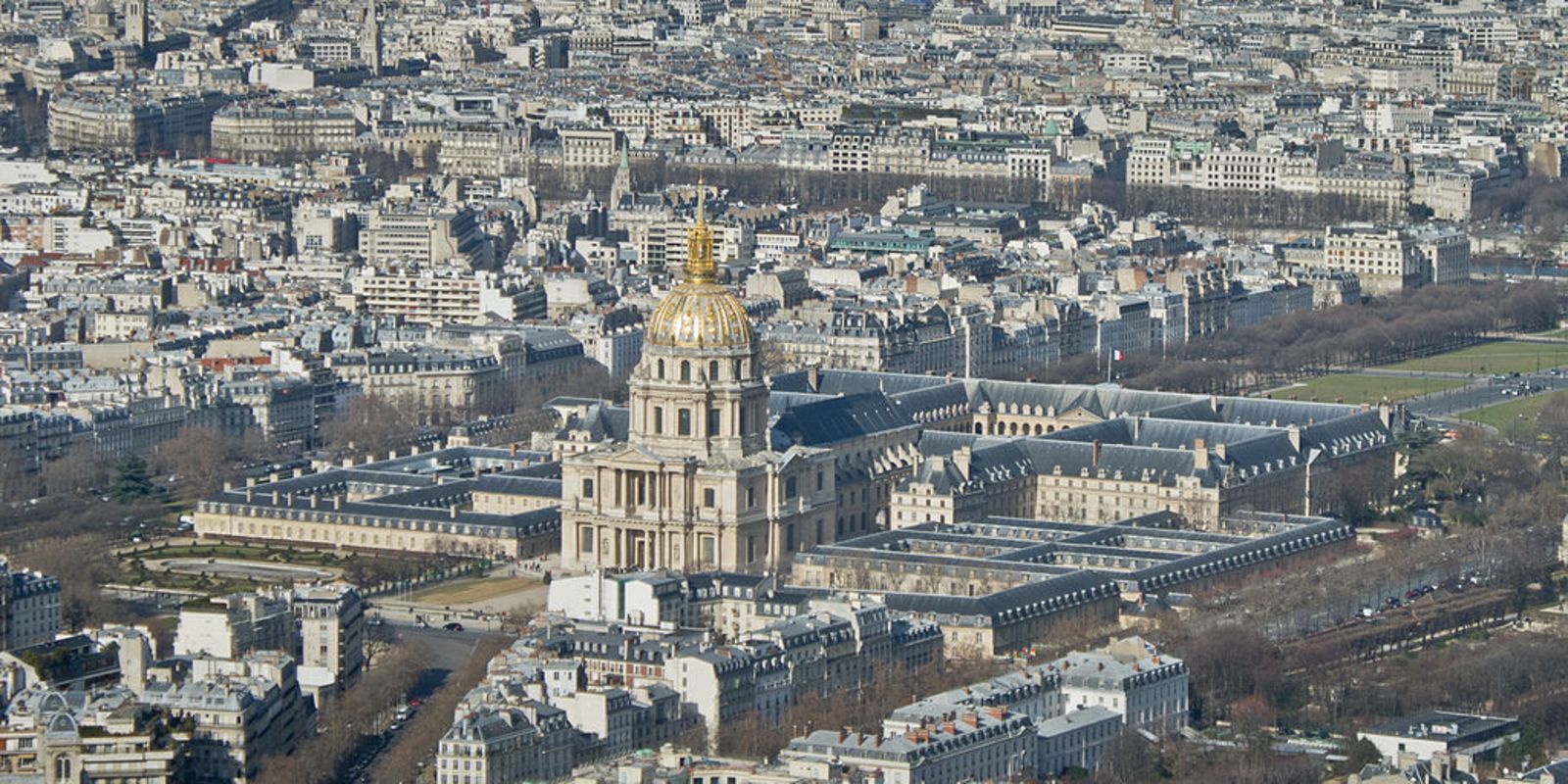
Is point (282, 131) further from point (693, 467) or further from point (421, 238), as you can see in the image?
point (693, 467)

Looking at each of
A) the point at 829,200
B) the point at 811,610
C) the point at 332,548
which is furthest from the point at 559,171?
the point at 811,610

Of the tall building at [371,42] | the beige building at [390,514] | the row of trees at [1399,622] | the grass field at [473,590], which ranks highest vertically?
the row of trees at [1399,622]

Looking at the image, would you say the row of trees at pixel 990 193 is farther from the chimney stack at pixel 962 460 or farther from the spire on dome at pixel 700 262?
the spire on dome at pixel 700 262

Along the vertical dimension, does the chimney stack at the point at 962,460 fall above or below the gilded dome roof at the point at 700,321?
below

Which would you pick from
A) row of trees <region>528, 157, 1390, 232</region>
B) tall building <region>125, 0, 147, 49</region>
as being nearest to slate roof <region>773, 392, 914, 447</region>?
row of trees <region>528, 157, 1390, 232</region>

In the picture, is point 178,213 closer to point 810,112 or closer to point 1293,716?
point 810,112

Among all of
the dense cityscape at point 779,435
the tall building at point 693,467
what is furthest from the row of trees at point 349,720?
the tall building at point 693,467
